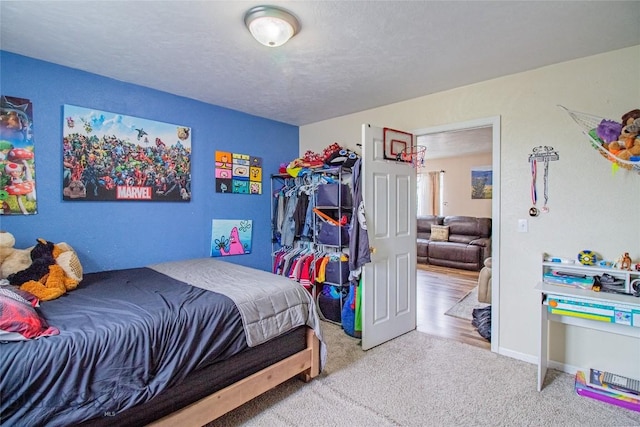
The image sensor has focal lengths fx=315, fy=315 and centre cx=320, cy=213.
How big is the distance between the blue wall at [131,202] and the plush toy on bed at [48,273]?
0.28 m

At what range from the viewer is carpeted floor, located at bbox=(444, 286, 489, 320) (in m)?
3.72

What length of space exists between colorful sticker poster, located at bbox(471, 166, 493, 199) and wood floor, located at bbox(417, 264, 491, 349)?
1.98m

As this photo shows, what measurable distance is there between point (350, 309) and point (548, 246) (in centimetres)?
179

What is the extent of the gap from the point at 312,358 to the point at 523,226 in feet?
6.69

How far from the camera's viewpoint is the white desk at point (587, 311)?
6.47 ft

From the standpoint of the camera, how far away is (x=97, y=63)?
245 centimetres

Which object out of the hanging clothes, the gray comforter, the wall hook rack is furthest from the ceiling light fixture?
the wall hook rack

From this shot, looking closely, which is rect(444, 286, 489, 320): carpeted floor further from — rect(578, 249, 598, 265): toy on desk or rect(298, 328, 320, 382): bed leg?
rect(298, 328, 320, 382): bed leg

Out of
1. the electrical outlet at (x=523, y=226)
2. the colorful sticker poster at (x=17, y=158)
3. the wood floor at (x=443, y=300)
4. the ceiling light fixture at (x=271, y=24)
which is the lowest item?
the wood floor at (x=443, y=300)

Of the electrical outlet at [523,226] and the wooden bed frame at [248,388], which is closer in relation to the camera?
the wooden bed frame at [248,388]

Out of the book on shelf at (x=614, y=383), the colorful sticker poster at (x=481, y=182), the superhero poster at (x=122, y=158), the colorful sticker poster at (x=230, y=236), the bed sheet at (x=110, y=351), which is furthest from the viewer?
the colorful sticker poster at (x=481, y=182)

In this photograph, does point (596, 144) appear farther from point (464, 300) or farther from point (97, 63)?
point (97, 63)

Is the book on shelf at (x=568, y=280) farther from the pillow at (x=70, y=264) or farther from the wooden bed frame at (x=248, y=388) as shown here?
the pillow at (x=70, y=264)

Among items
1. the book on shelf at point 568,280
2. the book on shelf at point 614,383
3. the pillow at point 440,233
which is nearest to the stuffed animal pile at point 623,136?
the book on shelf at point 568,280
